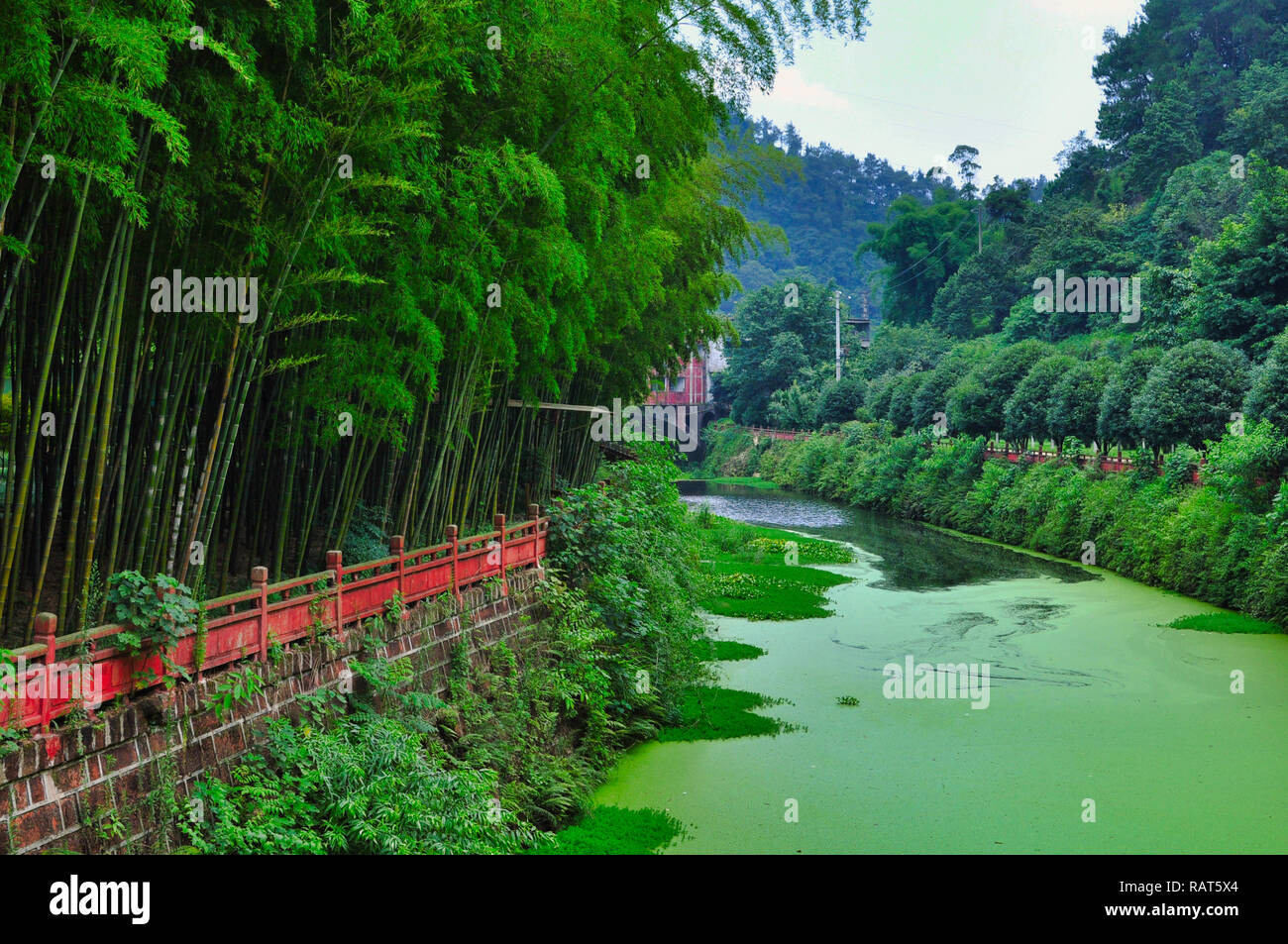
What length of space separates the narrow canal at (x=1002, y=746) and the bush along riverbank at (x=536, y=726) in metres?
0.38

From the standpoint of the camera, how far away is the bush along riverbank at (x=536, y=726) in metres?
4.61

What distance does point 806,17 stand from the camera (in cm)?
815

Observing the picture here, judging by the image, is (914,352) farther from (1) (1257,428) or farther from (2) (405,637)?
(2) (405,637)

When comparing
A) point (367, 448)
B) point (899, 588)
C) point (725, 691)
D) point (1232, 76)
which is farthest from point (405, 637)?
point (1232, 76)

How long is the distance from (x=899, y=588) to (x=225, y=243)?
12319mm

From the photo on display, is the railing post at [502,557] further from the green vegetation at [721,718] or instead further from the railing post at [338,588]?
the railing post at [338,588]

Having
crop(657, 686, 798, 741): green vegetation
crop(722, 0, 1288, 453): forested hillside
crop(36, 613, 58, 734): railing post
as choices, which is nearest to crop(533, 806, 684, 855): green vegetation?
crop(657, 686, 798, 741): green vegetation

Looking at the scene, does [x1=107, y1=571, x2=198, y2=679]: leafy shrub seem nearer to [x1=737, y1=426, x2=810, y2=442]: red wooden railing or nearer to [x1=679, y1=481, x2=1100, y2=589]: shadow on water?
[x1=679, y1=481, x2=1100, y2=589]: shadow on water

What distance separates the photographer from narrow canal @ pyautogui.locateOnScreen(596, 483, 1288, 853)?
6406 mm

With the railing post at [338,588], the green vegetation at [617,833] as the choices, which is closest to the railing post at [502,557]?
the green vegetation at [617,833]

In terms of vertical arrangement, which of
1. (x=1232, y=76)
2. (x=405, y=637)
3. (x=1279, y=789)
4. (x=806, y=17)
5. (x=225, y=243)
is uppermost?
(x=1232, y=76)

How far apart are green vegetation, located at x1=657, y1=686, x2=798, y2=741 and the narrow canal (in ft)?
0.57

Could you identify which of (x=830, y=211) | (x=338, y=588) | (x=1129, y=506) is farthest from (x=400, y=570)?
(x=830, y=211)

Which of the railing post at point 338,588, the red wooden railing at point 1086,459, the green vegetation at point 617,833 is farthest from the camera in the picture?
the red wooden railing at point 1086,459
